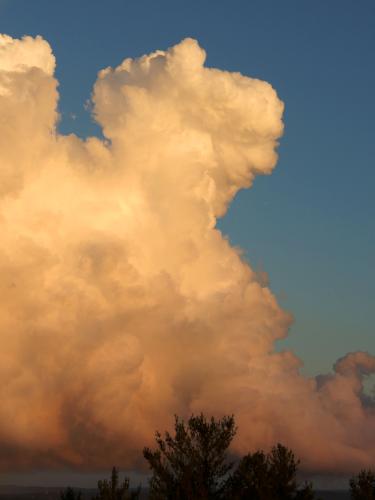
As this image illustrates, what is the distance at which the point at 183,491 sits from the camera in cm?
4966

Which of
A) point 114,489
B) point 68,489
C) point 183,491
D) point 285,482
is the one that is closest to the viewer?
point 183,491

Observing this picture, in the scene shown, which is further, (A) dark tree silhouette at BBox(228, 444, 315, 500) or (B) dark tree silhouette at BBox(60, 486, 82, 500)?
(B) dark tree silhouette at BBox(60, 486, 82, 500)

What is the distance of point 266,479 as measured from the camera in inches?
2007

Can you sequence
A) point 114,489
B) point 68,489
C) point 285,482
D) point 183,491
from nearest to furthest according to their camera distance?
1. point 183,491
2. point 285,482
3. point 114,489
4. point 68,489

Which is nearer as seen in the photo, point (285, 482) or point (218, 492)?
point (218, 492)

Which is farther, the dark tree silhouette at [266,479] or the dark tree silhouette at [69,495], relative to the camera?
the dark tree silhouette at [69,495]

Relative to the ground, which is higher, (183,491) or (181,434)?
(181,434)

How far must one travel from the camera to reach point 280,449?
2179 inches

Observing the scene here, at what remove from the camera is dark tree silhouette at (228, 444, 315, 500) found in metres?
50.8

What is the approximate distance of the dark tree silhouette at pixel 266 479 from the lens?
1999 inches

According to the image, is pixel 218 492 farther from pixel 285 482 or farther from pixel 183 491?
pixel 285 482

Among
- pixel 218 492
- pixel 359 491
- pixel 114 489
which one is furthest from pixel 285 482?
pixel 359 491

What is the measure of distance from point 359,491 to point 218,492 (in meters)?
26.5

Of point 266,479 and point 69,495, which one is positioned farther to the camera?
point 69,495
